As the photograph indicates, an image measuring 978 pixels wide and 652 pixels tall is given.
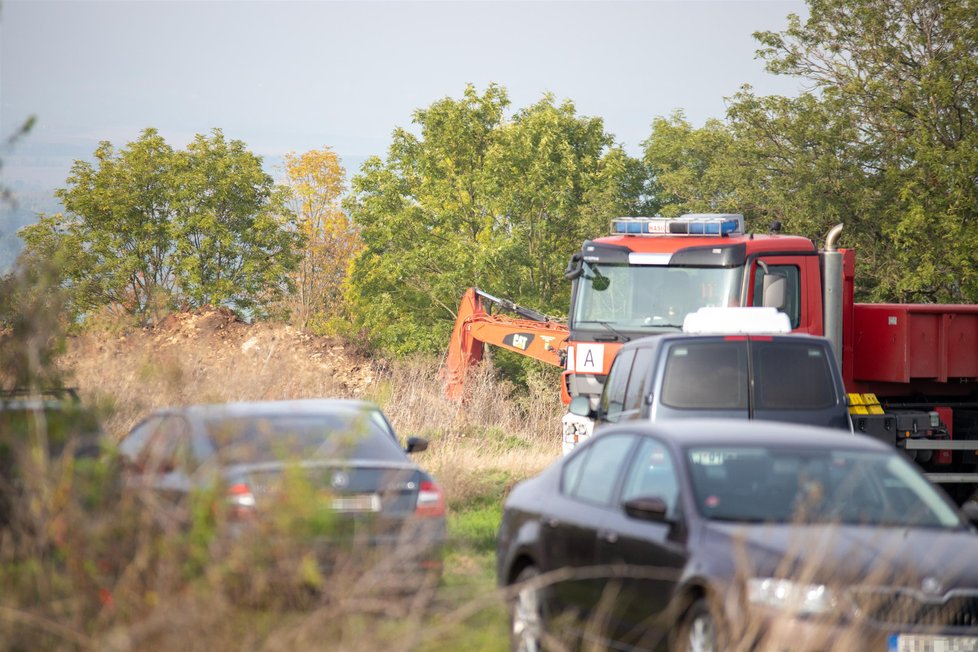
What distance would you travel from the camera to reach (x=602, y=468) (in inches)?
299

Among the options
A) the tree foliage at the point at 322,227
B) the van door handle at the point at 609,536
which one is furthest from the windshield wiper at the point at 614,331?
the tree foliage at the point at 322,227

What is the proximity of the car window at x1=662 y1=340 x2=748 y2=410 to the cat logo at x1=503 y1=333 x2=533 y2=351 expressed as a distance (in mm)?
12570

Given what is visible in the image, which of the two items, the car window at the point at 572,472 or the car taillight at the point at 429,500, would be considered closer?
the car window at the point at 572,472

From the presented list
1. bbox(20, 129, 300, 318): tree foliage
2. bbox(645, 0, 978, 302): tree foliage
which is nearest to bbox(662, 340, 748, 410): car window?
bbox(645, 0, 978, 302): tree foliage

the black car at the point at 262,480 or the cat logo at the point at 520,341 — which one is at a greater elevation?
the black car at the point at 262,480

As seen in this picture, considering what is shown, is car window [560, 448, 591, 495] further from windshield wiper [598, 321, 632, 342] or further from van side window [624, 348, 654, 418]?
windshield wiper [598, 321, 632, 342]

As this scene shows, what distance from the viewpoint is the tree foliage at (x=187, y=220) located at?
57156 millimetres

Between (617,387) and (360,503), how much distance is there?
4.81 meters

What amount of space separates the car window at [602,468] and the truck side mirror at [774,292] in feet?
31.3

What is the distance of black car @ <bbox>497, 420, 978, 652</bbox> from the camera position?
584cm

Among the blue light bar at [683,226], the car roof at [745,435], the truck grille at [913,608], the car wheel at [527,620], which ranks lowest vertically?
the car wheel at [527,620]

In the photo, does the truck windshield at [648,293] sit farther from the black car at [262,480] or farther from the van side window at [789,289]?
the black car at [262,480]

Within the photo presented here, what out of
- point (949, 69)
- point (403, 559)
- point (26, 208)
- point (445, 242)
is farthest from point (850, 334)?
point (445, 242)

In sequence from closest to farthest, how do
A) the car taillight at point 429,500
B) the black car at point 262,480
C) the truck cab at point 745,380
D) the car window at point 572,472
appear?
the black car at point 262,480 < the car window at point 572,472 < the car taillight at point 429,500 < the truck cab at point 745,380
